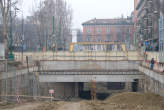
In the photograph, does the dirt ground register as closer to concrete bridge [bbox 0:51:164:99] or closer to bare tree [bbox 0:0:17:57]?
concrete bridge [bbox 0:51:164:99]

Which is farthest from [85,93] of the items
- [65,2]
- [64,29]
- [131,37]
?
[131,37]

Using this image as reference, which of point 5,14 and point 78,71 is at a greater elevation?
point 5,14

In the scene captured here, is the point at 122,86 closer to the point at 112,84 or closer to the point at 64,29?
the point at 112,84

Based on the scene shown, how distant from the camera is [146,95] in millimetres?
17250

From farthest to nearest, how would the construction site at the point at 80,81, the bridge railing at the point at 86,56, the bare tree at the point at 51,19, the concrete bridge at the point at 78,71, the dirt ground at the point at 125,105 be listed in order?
the bare tree at the point at 51,19, the bridge railing at the point at 86,56, the concrete bridge at the point at 78,71, the construction site at the point at 80,81, the dirt ground at the point at 125,105

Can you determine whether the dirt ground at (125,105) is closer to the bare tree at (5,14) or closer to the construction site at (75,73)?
the construction site at (75,73)

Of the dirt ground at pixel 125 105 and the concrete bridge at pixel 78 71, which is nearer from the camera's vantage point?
the dirt ground at pixel 125 105

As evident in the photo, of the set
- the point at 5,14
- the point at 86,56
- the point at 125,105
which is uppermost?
the point at 5,14

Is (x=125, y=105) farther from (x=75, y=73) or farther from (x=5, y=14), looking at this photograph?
(x=5, y=14)

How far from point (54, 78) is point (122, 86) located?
49.6ft

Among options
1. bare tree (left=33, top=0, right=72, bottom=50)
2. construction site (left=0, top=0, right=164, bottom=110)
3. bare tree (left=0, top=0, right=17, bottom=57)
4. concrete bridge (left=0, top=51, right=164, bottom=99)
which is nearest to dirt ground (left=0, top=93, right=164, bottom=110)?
construction site (left=0, top=0, right=164, bottom=110)

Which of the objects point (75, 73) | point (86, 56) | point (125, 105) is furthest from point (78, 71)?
point (125, 105)

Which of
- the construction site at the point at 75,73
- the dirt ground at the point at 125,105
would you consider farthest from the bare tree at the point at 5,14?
the dirt ground at the point at 125,105

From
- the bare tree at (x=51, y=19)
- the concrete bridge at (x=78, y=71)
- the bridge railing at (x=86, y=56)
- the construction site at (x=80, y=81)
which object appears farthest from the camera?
the bare tree at (x=51, y=19)
